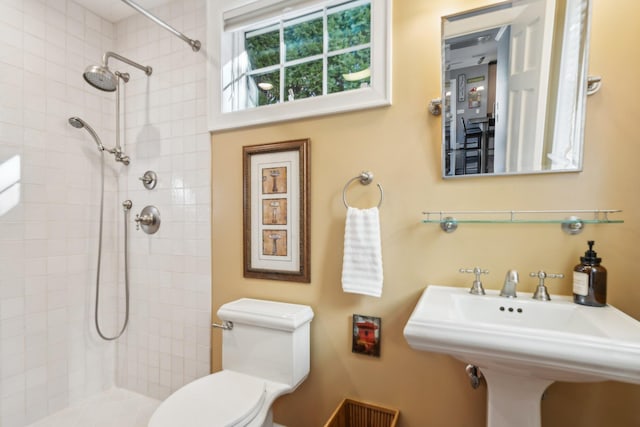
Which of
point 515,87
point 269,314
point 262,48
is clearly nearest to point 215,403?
point 269,314

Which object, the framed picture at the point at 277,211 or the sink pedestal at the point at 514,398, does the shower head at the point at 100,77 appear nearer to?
the framed picture at the point at 277,211

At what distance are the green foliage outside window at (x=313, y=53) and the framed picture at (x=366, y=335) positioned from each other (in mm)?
1130

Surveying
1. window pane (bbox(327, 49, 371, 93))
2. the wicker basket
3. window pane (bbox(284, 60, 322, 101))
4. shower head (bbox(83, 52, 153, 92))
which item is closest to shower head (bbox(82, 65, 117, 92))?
shower head (bbox(83, 52, 153, 92))

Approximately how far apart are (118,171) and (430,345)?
216cm

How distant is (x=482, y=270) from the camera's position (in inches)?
47.4

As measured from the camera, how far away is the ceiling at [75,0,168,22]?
73.9 inches

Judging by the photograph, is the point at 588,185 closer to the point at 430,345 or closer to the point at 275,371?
the point at 430,345

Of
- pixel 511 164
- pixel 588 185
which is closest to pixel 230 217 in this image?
pixel 511 164

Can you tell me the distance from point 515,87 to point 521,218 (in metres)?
0.50

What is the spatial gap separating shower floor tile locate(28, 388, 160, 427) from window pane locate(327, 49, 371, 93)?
7.12 ft

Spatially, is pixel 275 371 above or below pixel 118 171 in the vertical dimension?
below

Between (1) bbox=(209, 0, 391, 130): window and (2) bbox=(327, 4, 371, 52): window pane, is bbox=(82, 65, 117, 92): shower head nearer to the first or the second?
(1) bbox=(209, 0, 391, 130): window

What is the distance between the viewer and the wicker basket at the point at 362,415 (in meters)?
1.35

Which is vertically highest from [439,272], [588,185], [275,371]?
[588,185]
